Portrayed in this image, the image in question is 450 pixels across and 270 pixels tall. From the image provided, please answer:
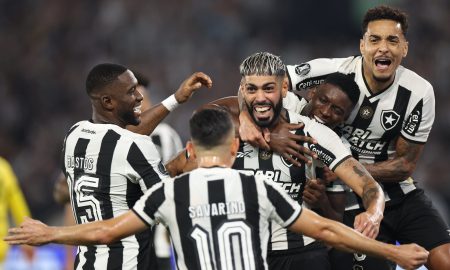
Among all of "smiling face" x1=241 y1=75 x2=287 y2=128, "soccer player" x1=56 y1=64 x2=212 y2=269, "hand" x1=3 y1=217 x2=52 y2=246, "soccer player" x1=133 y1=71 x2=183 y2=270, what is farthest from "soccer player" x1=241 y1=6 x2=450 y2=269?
"soccer player" x1=133 y1=71 x2=183 y2=270

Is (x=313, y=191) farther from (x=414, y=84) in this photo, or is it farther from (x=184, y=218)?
(x=184, y=218)

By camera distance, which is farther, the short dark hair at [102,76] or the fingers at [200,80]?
the fingers at [200,80]

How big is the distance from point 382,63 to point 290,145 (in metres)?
1.01

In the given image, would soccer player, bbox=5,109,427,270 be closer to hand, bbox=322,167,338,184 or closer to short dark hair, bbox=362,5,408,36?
hand, bbox=322,167,338,184

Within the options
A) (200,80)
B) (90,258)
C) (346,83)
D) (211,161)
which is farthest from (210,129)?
(346,83)

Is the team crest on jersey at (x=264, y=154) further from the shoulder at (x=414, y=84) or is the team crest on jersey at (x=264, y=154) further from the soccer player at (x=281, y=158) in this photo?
the shoulder at (x=414, y=84)

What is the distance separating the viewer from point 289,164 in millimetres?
5562

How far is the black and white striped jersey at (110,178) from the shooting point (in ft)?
17.5

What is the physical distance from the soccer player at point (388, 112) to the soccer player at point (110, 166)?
4.15 feet

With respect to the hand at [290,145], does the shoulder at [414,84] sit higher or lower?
higher

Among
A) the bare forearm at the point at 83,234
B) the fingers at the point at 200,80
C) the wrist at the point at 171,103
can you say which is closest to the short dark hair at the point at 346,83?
the fingers at the point at 200,80

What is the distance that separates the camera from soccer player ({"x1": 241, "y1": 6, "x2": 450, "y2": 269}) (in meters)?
6.07

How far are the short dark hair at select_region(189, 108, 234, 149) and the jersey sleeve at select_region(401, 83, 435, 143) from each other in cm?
197

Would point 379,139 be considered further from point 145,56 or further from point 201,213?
point 145,56
